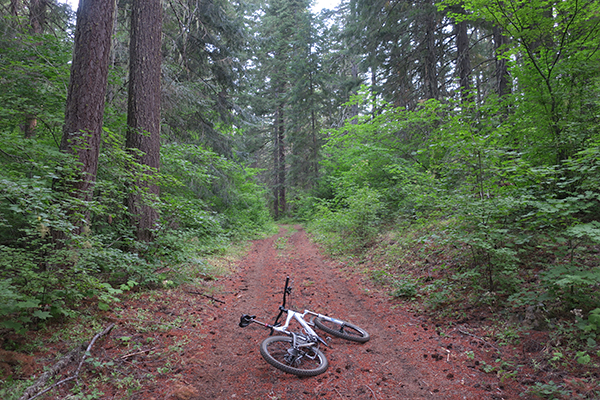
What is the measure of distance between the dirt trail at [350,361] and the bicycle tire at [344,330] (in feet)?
0.31

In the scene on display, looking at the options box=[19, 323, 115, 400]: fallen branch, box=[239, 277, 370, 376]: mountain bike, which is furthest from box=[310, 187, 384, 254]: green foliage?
box=[19, 323, 115, 400]: fallen branch

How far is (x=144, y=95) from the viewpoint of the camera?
6.32 meters

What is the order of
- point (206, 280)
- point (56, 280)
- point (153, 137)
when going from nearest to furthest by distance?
→ 1. point (56, 280)
2. point (153, 137)
3. point (206, 280)

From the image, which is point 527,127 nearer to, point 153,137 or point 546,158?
point 546,158

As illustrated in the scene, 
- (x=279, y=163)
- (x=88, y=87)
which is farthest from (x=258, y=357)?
(x=279, y=163)

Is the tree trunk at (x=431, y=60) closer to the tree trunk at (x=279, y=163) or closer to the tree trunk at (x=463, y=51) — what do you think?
the tree trunk at (x=463, y=51)

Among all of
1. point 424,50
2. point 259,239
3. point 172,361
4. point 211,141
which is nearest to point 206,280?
point 172,361

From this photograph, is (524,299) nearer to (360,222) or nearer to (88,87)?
(360,222)

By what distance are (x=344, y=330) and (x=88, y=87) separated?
5643 millimetres

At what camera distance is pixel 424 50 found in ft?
39.9

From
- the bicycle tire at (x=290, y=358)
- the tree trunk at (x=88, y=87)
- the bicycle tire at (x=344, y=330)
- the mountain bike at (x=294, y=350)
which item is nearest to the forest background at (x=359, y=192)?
the tree trunk at (x=88, y=87)

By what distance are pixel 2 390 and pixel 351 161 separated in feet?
44.7

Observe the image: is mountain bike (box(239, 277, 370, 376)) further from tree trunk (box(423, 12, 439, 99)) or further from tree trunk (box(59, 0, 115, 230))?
tree trunk (box(423, 12, 439, 99))

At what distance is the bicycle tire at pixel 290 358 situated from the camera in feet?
10.4
